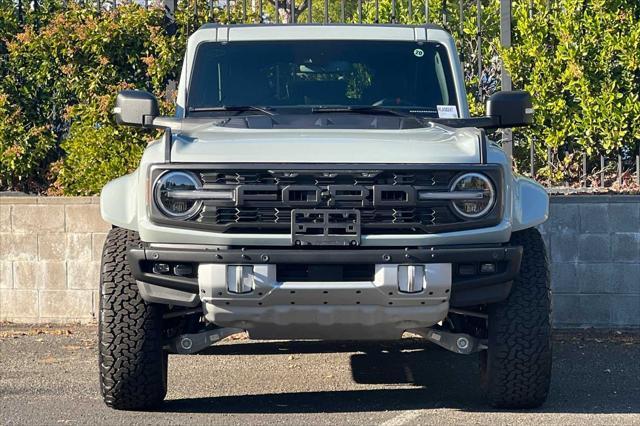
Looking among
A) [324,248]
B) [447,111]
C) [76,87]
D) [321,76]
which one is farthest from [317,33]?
[76,87]

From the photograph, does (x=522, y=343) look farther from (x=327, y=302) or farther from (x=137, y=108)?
(x=137, y=108)

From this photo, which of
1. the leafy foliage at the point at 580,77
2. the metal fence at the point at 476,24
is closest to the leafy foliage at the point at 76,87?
the metal fence at the point at 476,24

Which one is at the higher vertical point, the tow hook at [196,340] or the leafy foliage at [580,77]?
the leafy foliage at [580,77]

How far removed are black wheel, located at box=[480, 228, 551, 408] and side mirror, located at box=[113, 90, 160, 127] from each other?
84.9 inches

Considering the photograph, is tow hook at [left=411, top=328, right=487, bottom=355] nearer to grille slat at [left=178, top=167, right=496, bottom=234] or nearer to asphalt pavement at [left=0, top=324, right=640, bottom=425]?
asphalt pavement at [left=0, top=324, right=640, bottom=425]

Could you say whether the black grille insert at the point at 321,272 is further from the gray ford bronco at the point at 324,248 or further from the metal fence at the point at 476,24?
the metal fence at the point at 476,24

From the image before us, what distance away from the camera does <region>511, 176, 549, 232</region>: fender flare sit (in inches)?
244

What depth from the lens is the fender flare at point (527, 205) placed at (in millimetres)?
6188

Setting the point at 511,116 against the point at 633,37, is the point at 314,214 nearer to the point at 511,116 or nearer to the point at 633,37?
the point at 511,116

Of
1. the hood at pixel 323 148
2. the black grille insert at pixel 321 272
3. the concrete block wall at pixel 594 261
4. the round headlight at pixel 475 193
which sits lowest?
the concrete block wall at pixel 594 261

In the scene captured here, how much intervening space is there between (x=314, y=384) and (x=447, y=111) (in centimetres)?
178

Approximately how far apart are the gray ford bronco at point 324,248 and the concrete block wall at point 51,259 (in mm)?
3096

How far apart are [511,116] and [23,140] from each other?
499 cm

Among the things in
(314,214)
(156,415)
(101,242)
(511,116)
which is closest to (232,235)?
(314,214)
